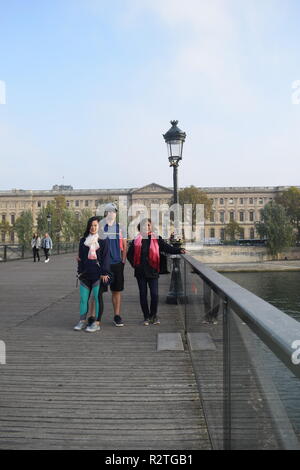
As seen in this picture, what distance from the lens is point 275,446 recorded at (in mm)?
1493

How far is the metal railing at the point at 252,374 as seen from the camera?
4.60ft

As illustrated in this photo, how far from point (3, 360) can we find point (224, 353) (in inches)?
138

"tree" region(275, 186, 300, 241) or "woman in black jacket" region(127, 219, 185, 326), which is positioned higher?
"tree" region(275, 186, 300, 241)

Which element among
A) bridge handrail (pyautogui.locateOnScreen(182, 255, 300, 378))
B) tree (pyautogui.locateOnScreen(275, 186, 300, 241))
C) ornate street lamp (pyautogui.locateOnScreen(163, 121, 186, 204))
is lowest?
bridge handrail (pyautogui.locateOnScreen(182, 255, 300, 378))

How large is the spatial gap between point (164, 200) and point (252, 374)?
117 metres

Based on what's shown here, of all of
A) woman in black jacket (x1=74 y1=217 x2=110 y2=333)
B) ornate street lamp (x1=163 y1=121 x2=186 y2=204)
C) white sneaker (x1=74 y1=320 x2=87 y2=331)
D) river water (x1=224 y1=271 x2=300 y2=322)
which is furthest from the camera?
river water (x1=224 y1=271 x2=300 y2=322)

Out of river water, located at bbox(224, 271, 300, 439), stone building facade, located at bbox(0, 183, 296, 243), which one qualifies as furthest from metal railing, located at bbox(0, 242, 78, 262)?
stone building facade, located at bbox(0, 183, 296, 243)

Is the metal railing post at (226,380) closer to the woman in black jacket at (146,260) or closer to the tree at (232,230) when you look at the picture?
the woman in black jacket at (146,260)

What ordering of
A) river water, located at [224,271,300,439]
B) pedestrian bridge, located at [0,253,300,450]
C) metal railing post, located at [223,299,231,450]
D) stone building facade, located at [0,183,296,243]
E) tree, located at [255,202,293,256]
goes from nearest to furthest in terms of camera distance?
river water, located at [224,271,300,439] < pedestrian bridge, located at [0,253,300,450] < metal railing post, located at [223,299,231,450] < tree, located at [255,202,293,256] < stone building facade, located at [0,183,296,243]

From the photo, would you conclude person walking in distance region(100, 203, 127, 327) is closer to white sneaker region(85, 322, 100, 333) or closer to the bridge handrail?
white sneaker region(85, 322, 100, 333)

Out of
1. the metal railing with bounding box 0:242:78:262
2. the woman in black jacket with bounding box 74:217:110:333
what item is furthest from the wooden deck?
the metal railing with bounding box 0:242:78:262

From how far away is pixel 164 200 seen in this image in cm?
11825

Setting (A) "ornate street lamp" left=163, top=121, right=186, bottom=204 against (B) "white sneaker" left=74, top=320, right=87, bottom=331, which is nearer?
(B) "white sneaker" left=74, top=320, right=87, bottom=331

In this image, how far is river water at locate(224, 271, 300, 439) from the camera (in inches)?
53.5
